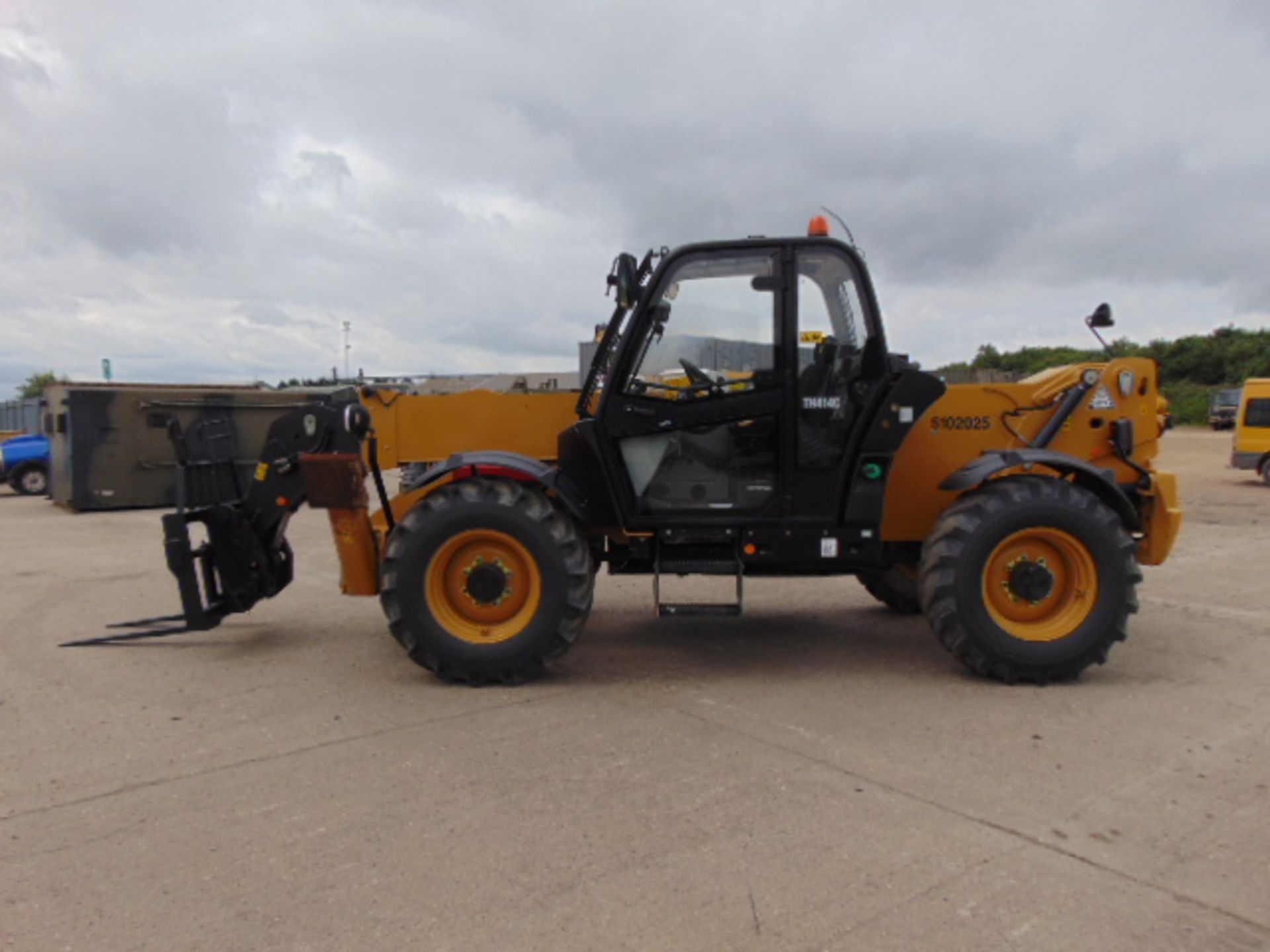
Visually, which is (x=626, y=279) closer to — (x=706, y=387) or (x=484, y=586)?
(x=706, y=387)

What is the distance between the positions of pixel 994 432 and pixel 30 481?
2040 centimetres

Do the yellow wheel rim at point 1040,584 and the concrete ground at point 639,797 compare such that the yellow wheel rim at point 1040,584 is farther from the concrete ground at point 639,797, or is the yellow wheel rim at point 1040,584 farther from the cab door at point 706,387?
the cab door at point 706,387

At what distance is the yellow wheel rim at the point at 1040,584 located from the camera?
5.24 meters

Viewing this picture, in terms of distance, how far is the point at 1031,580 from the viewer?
5.25 metres

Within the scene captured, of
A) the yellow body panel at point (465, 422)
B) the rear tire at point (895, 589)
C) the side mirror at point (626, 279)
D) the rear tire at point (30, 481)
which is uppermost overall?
the side mirror at point (626, 279)

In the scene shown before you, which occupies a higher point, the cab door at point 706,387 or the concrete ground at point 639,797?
the cab door at point 706,387

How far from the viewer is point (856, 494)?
5418 millimetres

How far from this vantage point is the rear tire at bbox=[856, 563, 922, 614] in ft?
22.2

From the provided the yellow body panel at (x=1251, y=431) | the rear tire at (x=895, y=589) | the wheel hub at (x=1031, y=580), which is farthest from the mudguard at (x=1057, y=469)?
the yellow body panel at (x=1251, y=431)

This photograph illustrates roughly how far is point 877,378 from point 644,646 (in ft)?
7.77

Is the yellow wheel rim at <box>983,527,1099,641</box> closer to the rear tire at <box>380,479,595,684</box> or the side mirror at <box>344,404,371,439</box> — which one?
the rear tire at <box>380,479,595,684</box>

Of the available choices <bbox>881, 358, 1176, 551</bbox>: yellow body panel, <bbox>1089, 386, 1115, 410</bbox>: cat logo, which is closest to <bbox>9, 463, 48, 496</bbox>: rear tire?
<bbox>881, 358, 1176, 551</bbox>: yellow body panel

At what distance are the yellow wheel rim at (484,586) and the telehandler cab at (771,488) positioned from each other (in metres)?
0.01

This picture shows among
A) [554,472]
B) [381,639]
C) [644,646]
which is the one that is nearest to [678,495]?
[554,472]
